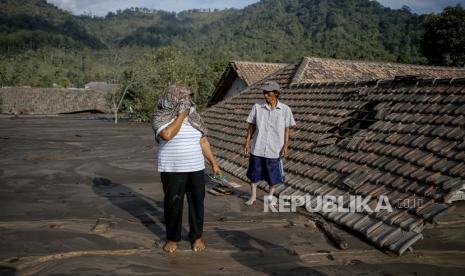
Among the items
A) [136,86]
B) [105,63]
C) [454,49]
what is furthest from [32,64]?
[454,49]

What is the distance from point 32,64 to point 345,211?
9530 cm

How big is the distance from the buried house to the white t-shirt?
2.15m

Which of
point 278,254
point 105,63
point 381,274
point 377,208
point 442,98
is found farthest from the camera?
point 105,63

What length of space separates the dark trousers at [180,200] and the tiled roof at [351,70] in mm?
8274

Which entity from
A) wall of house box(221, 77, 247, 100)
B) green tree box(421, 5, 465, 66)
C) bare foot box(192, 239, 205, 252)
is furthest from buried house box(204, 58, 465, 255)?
green tree box(421, 5, 465, 66)

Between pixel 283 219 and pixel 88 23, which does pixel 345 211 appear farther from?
pixel 88 23

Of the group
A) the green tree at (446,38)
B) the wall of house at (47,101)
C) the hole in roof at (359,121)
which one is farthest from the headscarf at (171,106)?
the wall of house at (47,101)

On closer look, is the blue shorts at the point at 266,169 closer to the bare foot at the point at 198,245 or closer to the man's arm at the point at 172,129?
the bare foot at the point at 198,245

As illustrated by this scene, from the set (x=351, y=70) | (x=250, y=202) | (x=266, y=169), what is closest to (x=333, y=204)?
(x=266, y=169)

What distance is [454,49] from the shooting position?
39531 mm

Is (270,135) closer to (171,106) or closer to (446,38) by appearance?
(171,106)

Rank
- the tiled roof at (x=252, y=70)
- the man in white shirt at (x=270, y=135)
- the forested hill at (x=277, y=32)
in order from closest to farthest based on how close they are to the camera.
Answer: the man in white shirt at (x=270, y=135) < the tiled roof at (x=252, y=70) < the forested hill at (x=277, y=32)

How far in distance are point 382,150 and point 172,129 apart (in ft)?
10.9

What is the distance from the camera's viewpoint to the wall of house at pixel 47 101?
49.6 metres
